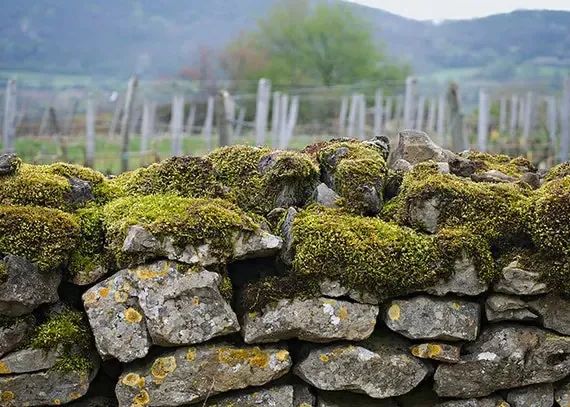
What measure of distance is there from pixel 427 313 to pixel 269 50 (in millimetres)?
72003

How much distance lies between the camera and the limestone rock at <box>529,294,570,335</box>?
359 centimetres

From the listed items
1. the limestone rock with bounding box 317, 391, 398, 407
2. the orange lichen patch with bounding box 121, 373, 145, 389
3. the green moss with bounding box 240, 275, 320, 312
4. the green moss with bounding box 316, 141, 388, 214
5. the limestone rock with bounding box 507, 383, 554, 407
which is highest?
the green moss with bounding box 316, 141, 388, 214

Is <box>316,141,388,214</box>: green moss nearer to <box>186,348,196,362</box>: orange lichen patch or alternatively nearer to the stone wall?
the stone wall

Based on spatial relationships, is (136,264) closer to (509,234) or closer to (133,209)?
(133,209)

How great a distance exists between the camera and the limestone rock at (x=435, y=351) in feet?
11.5

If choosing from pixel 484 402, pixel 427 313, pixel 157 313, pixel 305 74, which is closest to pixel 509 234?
pixel 427 313

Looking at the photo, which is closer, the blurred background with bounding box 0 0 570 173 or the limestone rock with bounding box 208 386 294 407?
the limestone rock with bounding box 208 386 294 407

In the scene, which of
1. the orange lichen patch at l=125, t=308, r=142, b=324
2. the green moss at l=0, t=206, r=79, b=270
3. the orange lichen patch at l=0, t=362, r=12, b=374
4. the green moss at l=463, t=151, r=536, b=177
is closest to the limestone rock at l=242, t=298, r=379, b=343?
the orange lichen patch at l=125, t=308, r=142, b=324

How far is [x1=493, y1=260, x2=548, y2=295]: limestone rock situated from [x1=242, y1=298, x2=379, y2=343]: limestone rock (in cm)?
74

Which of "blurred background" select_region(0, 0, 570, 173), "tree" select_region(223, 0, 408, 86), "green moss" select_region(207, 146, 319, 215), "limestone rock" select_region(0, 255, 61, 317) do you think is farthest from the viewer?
"tree" select_region(223, 0, 408, 86)

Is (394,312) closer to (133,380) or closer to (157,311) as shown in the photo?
(157,311)

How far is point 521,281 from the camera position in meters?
3.51

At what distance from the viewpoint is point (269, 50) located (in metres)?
73.5

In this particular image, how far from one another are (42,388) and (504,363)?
7.58 ft
